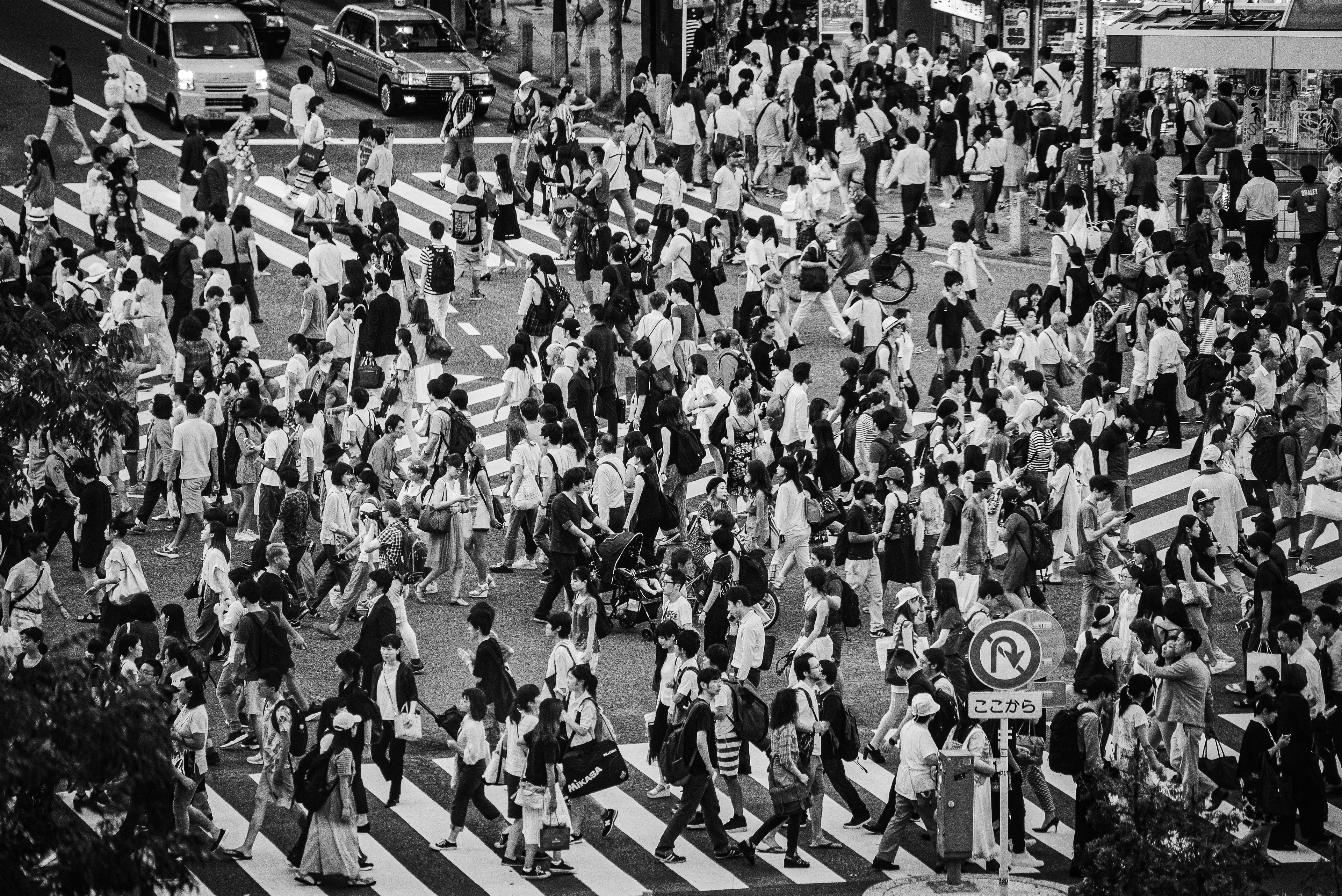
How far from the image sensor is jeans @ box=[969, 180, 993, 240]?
98.8 feet

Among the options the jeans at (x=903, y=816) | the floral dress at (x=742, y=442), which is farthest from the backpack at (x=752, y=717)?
the floral dress at (x=742, y=442)

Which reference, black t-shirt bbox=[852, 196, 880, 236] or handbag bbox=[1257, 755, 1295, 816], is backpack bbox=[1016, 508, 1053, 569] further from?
black t-shirt bbox=[852, 196, 880, 236]

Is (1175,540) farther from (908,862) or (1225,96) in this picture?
(1225,96)

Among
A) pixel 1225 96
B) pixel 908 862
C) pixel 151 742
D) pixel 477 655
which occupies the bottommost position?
pixel 908 862

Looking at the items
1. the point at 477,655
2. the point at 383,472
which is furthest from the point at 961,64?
the point at 477,655

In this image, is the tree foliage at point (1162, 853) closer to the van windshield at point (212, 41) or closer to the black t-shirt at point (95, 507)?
the black t-shirt at point (95, 507)

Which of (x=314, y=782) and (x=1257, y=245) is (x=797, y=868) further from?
(x=1257, y=245)

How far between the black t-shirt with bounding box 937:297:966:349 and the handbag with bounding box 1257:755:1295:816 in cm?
975

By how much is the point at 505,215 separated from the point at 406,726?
42.7ft

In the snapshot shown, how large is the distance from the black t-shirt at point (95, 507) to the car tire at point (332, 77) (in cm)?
1968

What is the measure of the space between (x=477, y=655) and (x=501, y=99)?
24.1 m

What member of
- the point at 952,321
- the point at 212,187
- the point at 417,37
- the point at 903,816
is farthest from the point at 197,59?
the point at 903,816

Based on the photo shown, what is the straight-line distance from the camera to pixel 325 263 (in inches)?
981

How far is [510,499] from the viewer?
2030 cm
